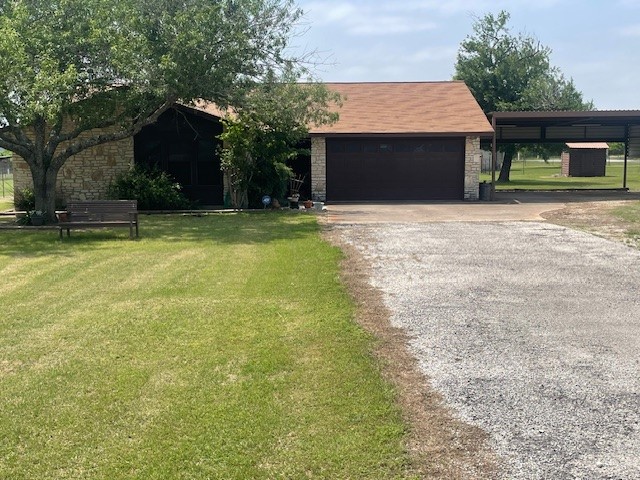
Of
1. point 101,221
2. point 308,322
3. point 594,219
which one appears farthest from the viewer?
point 594,219

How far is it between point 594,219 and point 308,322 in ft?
42.3

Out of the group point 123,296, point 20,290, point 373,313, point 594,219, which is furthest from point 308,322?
point 594,219

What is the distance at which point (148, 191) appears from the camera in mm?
21344

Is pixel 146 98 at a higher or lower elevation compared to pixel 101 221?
higher

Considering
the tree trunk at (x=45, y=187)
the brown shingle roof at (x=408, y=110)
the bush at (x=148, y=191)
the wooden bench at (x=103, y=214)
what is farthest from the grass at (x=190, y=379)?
the brown shingle roof at (x=408, y=110)

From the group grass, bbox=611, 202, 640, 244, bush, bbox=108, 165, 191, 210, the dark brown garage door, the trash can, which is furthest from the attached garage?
grass, bbox=611, 202, 640, 244

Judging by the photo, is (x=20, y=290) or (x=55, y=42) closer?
(x=20, y=290)

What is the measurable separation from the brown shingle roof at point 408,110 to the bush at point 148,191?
5.49 m

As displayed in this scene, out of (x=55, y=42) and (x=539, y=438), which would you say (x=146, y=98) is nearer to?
(x=55, y=42)

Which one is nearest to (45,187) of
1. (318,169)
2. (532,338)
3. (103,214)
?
(103,214)

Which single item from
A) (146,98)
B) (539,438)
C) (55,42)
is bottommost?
(539,438)

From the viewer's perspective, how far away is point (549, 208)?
2112cm

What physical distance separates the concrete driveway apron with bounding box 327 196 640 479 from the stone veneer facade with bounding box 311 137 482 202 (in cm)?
1172

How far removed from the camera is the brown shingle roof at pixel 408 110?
79.3 feet
